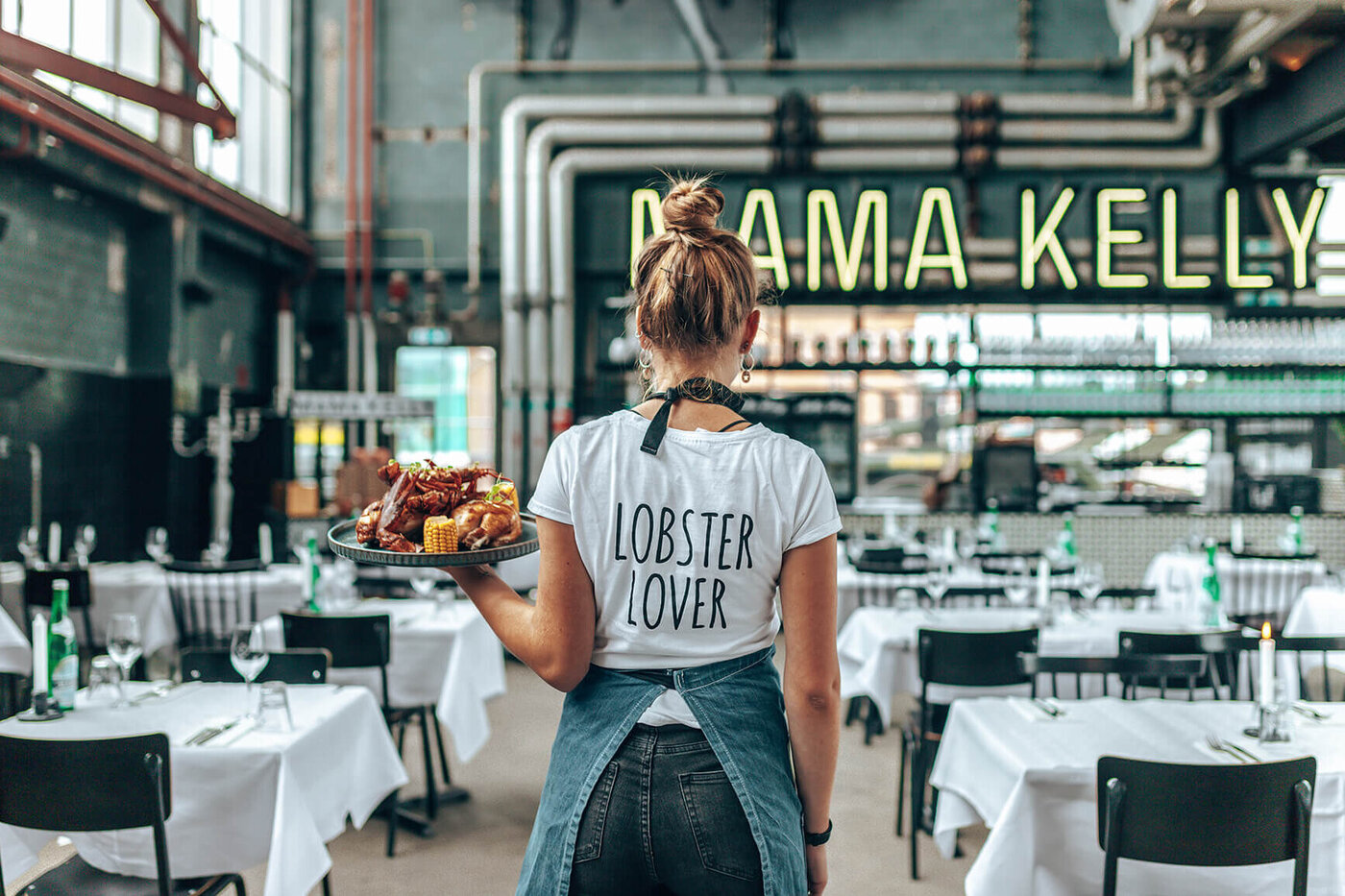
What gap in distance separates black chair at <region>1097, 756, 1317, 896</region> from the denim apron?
2.93 ft

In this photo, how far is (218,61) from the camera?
898 cm

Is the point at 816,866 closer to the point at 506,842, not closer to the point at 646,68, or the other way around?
the point at 506,842

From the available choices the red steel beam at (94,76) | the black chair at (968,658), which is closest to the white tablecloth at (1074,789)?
the black chair at (968,658)

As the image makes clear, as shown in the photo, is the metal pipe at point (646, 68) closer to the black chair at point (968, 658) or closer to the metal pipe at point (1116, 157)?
the metal pipe at point (1116, 157)

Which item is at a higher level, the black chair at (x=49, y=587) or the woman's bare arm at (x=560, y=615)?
the woman's bare arm at (x=560, y=615)

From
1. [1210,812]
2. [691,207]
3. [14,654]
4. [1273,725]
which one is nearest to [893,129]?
[1273,725]

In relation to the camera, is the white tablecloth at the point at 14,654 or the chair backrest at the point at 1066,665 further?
the white tablecloth at the point at 14,654

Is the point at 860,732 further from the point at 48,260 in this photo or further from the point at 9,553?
the point at 48,260

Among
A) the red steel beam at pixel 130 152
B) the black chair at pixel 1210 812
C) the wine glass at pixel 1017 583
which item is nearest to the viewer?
the black chair at pixel 1210 812

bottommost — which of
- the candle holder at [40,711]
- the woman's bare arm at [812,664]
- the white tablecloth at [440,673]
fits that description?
the white tablecloth at [440,673]

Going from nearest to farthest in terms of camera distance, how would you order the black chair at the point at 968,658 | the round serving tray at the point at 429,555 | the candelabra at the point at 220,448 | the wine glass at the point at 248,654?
the round serving tray at the point at 429,555 < the wine glass at the point at 248,654 < the black chair at the point at 968,658 < the candelabra at the point at 220,448

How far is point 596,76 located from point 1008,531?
20.9 feet

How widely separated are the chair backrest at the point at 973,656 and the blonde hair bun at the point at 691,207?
254cm

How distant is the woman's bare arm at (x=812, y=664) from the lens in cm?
124
